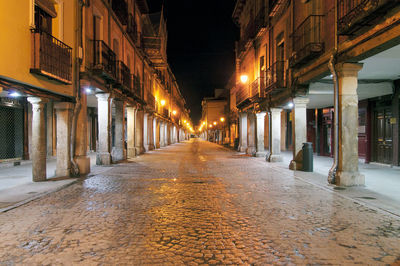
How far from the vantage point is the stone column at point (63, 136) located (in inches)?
376

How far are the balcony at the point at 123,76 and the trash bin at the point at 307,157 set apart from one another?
9388 millimetres

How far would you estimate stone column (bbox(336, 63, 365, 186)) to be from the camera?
7781mm

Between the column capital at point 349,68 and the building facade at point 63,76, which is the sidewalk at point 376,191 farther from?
the building facade at point 63,76

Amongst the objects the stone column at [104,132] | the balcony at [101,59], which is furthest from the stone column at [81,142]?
the stone column at [104,132]

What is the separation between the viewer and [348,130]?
7836 mm

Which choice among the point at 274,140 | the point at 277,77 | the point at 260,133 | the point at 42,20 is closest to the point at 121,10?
the point at 42,20

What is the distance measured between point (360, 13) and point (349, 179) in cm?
444

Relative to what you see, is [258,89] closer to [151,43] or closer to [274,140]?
[274,140]

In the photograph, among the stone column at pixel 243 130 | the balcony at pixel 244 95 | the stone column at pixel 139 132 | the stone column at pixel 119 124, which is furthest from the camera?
the stone column at pixel 243 130

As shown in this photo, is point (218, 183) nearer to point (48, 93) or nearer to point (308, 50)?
point (308, 50)

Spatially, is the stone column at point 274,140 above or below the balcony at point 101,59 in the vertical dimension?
below

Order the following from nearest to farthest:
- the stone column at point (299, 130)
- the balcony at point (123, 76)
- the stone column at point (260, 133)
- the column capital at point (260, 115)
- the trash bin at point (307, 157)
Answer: the trash bin at point (307, 157)
the stone column at point (299, 130)
the balcony at point (123, 76)
the column capital at point (260, 115)
the stone column at point (260, 133)

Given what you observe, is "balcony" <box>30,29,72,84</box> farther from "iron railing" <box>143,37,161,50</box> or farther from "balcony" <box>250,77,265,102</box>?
"iron railing" <box>143,37,161,50</box>

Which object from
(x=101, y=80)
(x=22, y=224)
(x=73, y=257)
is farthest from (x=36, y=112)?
(x=73, y=257)
